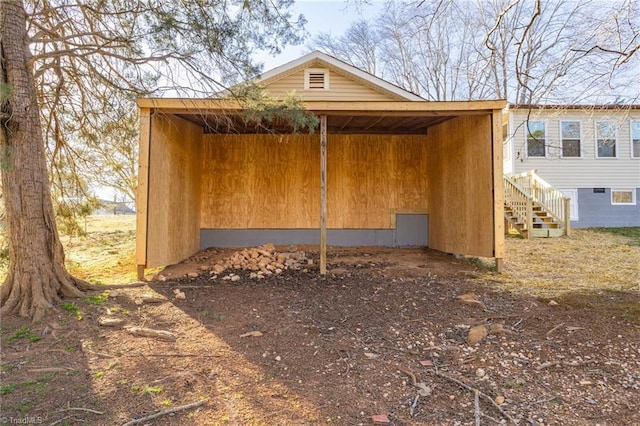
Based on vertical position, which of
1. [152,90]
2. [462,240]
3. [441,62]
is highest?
[441,62]

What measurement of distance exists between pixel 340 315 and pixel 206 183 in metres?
4.88

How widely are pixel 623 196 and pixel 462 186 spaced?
944cm

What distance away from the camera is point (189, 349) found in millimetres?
2943

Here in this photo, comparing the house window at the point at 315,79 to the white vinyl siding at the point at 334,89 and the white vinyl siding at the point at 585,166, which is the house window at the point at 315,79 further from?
the white vinyl siding at the point at 585,166

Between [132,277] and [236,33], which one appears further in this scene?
[132,277]

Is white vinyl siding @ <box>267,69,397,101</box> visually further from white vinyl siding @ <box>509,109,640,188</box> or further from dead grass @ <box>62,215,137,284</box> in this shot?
white vinyl siding @ <box>509,109,640,188</box>

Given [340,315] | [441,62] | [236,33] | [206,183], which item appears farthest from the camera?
[441,62]

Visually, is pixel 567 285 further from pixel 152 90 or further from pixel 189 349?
pixel 152 90

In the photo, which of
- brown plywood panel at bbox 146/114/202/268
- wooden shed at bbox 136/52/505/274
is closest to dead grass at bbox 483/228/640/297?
wooden shed at bbox 136/52/505/274

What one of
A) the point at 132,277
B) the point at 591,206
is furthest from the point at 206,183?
the point at 591,206

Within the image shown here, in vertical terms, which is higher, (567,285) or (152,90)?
(152,90)

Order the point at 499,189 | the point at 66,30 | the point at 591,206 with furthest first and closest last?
the point at 591,206 < the point at 499,189 < the point at 66,30

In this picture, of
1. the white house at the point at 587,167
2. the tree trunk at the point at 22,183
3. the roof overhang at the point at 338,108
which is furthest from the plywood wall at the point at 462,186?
the white house at the point at 587,167

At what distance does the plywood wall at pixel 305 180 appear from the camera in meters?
7.54
